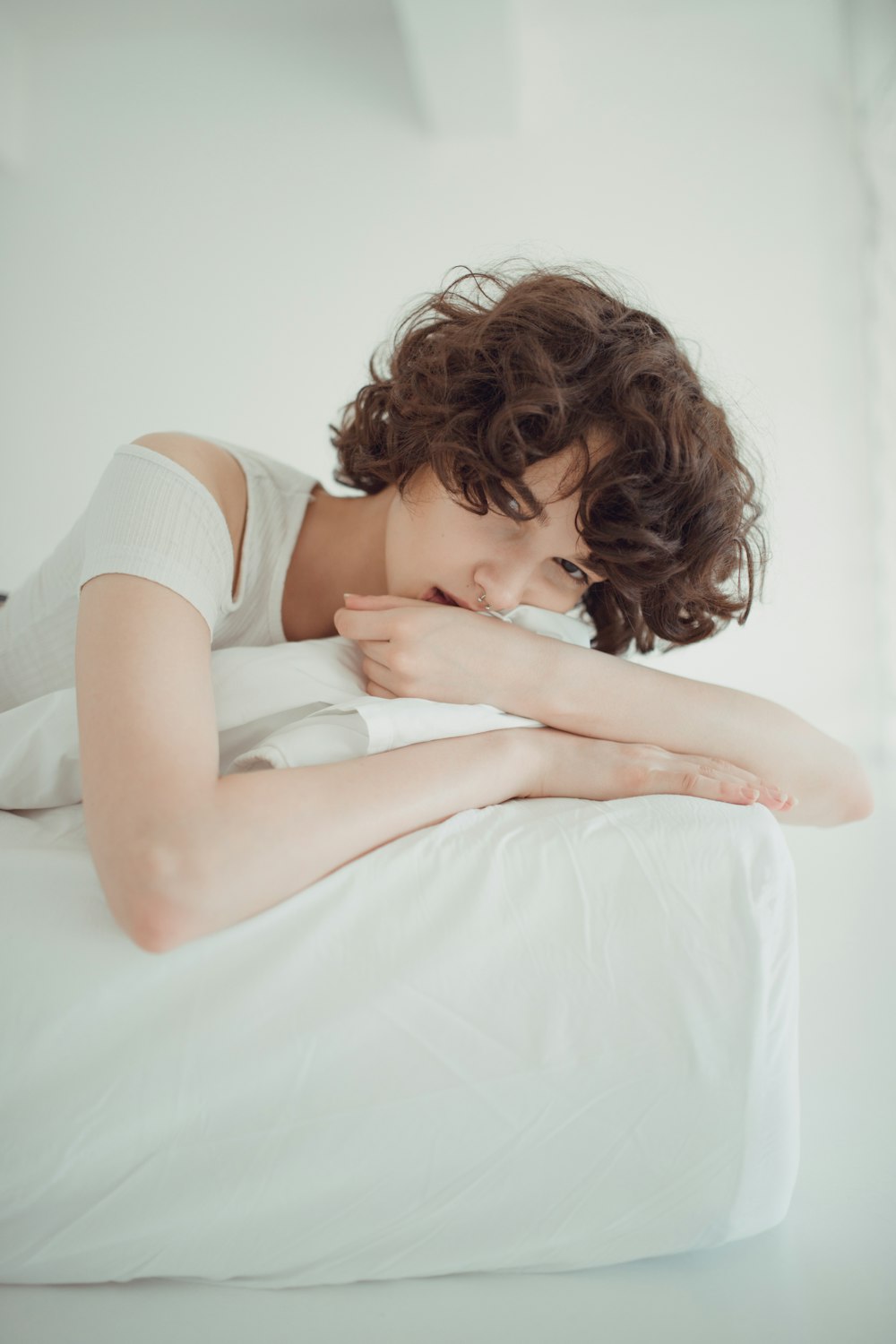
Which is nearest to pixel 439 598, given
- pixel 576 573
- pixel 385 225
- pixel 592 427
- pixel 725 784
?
pixel 576 573

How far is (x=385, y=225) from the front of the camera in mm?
3938

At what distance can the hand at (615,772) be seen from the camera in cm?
94

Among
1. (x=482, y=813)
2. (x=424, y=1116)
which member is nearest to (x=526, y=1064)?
(x=424, y=1116)

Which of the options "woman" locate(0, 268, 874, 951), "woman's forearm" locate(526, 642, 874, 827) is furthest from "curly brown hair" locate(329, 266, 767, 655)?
"woman's forearm" locate(526, 642, 874, 827)

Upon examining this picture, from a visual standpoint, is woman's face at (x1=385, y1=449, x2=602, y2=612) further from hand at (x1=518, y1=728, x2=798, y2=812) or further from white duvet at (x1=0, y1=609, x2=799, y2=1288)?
white duvet at (x1=0, y1=609, x2=799, y2=1288)

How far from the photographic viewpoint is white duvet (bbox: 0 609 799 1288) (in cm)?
66

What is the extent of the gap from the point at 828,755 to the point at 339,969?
2.36 feet

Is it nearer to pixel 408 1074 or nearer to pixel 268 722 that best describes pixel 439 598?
pixel 268 722

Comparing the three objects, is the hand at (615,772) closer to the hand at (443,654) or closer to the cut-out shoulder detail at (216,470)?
the hand at (443,654)

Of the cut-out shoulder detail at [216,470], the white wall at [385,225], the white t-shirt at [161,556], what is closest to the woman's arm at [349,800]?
the white t-shirt at [161,556]

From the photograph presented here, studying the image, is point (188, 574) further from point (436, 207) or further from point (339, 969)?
point (436, 207)

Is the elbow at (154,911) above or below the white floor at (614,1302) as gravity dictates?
above

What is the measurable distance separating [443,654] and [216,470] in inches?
15.2

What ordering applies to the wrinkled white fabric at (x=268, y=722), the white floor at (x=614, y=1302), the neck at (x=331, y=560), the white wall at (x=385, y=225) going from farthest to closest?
the white wall at (x=385, y=225), the neck at (x=331, y=560), the wrinkled white fabric at (x=268, y=722), the white floor at (x=614, y=1302)
